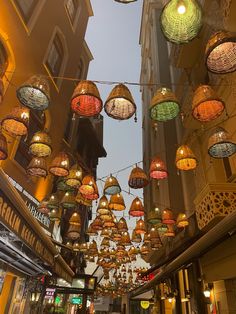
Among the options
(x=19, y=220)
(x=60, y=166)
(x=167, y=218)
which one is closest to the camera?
(x=19, y=220)

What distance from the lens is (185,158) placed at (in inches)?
270

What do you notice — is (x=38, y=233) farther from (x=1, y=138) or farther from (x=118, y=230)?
(x=118, y=230)

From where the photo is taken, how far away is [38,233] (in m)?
7.68

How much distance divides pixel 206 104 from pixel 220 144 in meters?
1.48

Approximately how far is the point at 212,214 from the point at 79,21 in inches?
674

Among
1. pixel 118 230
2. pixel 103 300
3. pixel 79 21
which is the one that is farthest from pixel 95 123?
pixel 103 300

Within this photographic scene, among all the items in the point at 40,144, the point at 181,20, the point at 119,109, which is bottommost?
the point at 119,109

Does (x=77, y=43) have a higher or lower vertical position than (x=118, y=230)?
higher

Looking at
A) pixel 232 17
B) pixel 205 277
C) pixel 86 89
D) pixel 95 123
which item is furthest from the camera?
pixel 95 123

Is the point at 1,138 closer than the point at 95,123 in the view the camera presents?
Yes

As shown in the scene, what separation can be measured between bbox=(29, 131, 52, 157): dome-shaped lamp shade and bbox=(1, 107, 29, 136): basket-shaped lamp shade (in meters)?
0.42

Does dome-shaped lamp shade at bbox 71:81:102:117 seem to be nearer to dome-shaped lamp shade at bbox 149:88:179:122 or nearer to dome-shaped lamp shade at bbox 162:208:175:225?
dome-shaped lamp shade at bbox 149:88:179:122

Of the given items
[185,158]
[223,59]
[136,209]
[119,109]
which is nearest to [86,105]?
[119,109]

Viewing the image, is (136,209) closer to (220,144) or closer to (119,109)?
(220,144)
